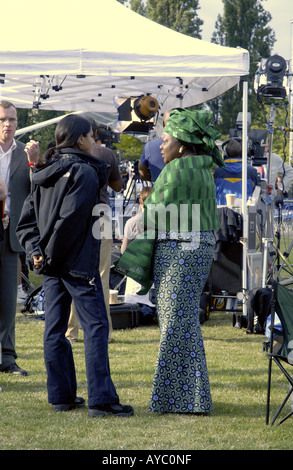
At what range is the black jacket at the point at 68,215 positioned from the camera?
366cm

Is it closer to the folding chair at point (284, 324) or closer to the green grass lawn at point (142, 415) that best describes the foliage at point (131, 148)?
Answer: the green grass lawn at point (142, 415)

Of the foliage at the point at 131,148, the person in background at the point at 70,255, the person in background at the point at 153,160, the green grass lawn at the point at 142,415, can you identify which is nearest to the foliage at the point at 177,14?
the foliage at the point at 131,148

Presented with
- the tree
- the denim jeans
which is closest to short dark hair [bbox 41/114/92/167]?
the denim jeans

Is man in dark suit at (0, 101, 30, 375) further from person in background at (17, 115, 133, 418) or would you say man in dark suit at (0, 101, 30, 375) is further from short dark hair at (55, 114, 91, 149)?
short dark hair at (55, 114, 91, 149)

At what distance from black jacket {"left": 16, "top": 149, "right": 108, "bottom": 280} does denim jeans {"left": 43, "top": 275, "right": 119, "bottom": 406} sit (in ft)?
0.33

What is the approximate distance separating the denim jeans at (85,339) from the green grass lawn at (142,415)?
147 millimetres

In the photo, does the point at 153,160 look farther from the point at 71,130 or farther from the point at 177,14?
the point at 177,14

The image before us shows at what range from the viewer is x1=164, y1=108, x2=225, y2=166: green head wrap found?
12.8 feet

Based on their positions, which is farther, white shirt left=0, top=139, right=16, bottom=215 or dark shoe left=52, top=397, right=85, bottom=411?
white shirt left=0, top=139, right=16, bottom=215

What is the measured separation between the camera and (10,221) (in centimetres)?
478

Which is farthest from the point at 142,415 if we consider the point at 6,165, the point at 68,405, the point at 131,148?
the point at 131,148
